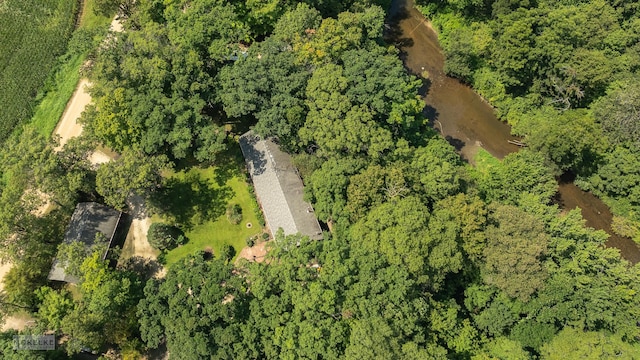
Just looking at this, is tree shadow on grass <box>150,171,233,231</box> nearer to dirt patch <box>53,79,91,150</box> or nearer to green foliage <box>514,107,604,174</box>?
dirt patch <box>53,79,91,150</box>

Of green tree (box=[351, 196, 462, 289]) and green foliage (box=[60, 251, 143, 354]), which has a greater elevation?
green foliage (box=[60, 251, 143, 354])

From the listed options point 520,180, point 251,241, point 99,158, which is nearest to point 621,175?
point 520,180

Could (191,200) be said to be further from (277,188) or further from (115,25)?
Result: (115,25)

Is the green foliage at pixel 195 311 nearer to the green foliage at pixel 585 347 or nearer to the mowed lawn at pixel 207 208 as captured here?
the mowed lawn at pixel 207 208

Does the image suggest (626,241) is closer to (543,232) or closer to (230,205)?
(543,232)

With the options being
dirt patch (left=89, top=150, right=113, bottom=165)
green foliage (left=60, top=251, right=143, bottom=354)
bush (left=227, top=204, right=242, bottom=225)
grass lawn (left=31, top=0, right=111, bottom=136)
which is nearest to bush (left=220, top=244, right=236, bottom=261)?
bush (left=227, top=204, right=242, bottom=225)
